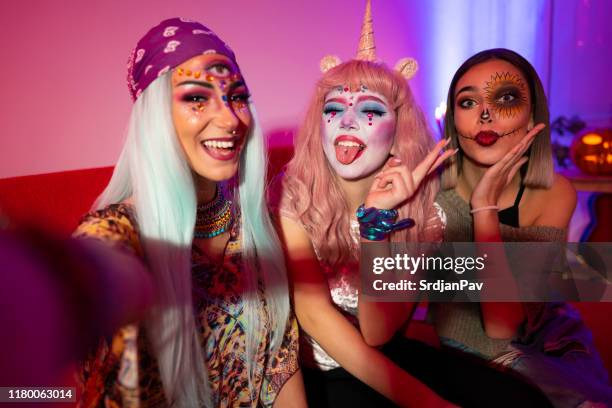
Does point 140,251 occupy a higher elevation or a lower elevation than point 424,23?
lower

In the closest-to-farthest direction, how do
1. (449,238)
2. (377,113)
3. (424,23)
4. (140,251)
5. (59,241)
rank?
(59,241) → (140,251) → (377,113) → (449,238) → (424,23)

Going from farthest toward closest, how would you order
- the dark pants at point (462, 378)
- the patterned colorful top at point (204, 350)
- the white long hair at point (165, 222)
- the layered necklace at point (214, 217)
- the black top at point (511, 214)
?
the black top at point (511, 214)
the dark pants at point (462, 378)
the layered necklace at point (214, 217)
the white long hair at point (165, 222)
the patterned colorful top at point (204, 350)

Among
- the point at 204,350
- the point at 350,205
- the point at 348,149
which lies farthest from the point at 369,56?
the point at 204,350

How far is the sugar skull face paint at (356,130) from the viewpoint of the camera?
899mm

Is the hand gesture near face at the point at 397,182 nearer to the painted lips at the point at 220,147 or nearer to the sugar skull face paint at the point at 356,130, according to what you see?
the sugar skull face paint at the point at 356,130

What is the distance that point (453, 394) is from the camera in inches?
36.6

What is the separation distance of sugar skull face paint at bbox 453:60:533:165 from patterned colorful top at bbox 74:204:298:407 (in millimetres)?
544

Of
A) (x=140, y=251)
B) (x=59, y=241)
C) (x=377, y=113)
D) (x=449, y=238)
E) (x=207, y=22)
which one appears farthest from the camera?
(x=207, y=22)

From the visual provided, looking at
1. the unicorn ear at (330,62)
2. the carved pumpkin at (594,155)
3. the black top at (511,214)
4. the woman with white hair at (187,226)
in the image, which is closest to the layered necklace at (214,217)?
the woman with white hair at (187,226)

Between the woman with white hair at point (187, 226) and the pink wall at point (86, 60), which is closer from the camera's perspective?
the woman with white hair at point (187, 226)

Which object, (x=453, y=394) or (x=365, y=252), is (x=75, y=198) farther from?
(x=453, y=394)

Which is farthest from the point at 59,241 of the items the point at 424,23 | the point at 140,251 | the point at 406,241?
the point at 424,23

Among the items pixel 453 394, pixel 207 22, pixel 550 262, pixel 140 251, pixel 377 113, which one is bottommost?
pixel 453 394

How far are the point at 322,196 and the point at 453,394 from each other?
19.3 inches
